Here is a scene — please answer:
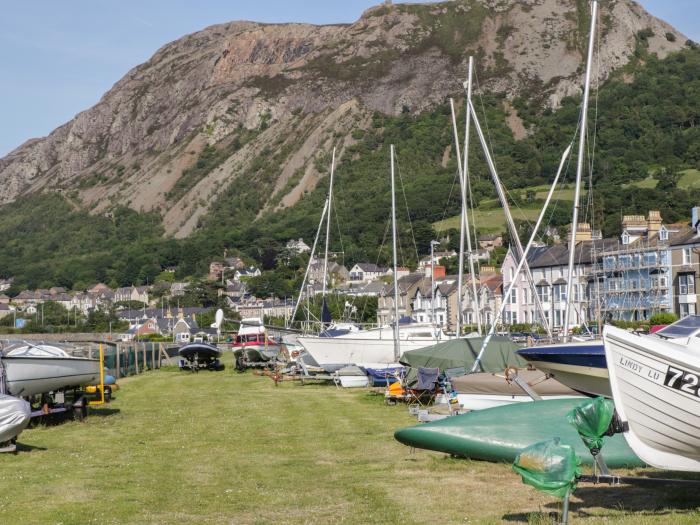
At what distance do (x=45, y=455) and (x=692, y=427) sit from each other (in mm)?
12864

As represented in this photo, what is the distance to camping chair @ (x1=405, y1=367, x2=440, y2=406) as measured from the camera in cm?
2827

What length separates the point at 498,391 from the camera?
23.8 metres

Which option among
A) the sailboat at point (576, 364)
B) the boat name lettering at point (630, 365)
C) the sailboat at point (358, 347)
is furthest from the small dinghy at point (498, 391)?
the sailboat at point (358, 347)

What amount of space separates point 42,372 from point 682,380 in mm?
16899

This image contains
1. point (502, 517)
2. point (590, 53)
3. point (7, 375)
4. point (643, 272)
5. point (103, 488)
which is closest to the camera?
point (502, 517)

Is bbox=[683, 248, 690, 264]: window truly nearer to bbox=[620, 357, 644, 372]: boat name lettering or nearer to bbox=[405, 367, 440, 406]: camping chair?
bbox=[405, 367, 440, 406]: camping chair

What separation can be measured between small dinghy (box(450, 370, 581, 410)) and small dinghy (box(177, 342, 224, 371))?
32031 millimetres

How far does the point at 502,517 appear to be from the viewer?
43.7 feet

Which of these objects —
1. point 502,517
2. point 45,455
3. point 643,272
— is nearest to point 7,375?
point 45,455

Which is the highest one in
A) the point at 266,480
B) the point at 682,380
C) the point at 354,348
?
the point at 682,380

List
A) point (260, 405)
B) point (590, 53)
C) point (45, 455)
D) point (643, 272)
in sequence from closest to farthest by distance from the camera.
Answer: point (45, 455) < point (260, 405) < point (590, 53) < point (643, 272)

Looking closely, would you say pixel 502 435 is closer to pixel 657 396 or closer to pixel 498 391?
pixel 657 396

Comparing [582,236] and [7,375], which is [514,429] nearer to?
[7,375]

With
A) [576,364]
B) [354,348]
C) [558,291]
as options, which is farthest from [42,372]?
[558,291]
